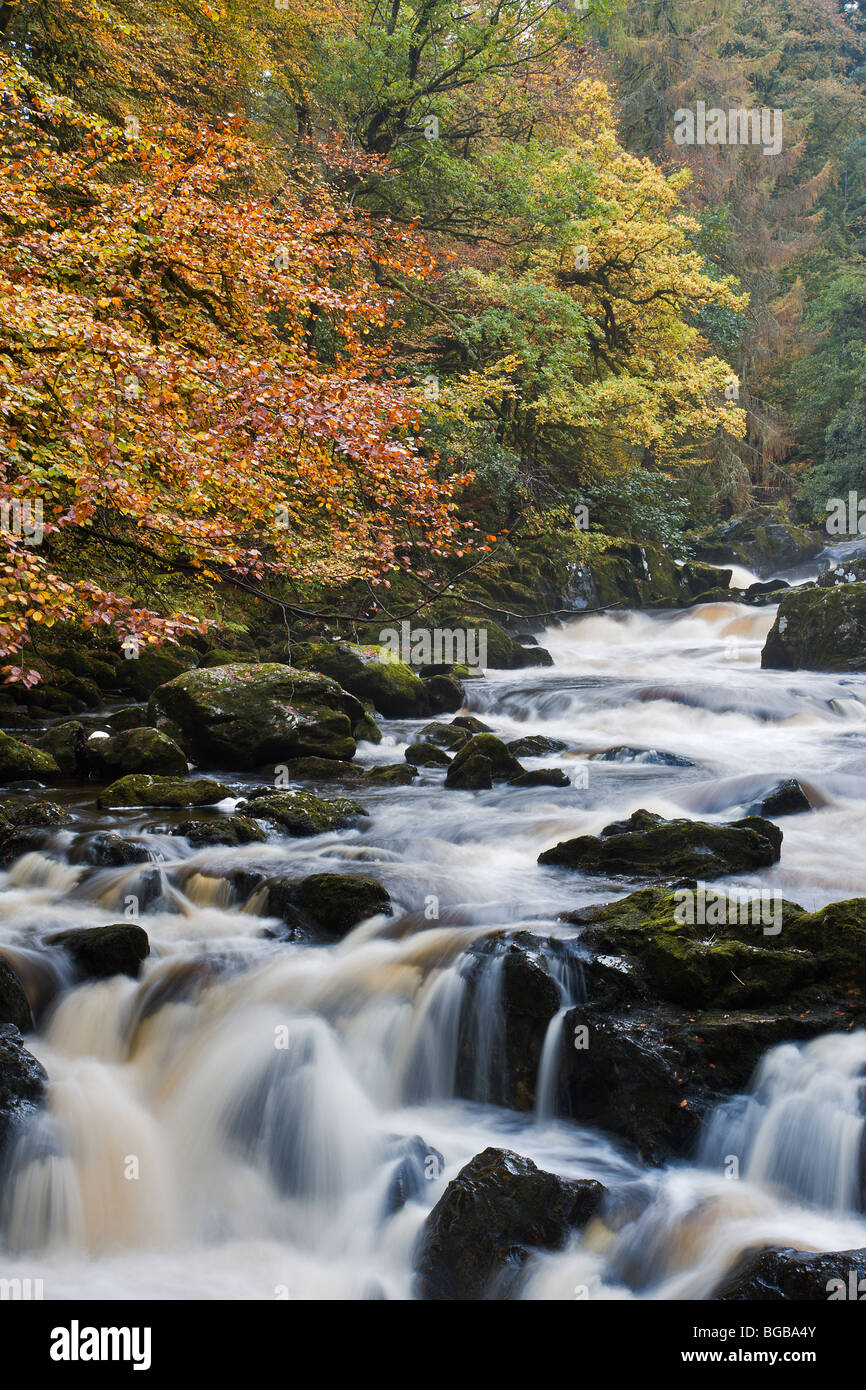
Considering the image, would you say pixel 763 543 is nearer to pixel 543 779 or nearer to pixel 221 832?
pixel 543 779

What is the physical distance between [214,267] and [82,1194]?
25.6ft

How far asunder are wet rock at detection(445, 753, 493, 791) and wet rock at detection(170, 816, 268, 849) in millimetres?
2706

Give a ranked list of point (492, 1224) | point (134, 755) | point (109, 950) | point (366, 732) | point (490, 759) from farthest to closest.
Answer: point (366, 732) < point (490, 759) < point (134, 755) < point (109, 950) < point (492, 1224)

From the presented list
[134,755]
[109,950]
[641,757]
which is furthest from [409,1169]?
[641,757]

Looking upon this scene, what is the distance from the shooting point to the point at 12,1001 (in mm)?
5461

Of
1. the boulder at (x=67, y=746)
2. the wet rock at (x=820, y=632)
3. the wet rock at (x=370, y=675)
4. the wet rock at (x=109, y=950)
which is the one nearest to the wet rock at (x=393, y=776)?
the boulder at (x=67, y=746)

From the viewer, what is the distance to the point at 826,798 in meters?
9.59

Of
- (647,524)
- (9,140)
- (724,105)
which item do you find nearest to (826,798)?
(9,140)

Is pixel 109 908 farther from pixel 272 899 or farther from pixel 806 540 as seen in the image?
pixel 806 540

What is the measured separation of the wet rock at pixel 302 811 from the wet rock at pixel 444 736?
3.33 m

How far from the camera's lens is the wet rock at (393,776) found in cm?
1052

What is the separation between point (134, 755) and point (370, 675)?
481 cm

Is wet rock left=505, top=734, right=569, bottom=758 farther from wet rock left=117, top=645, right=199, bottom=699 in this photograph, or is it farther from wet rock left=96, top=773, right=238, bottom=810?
wet rock left=117, top=645, right=199, bottom=699

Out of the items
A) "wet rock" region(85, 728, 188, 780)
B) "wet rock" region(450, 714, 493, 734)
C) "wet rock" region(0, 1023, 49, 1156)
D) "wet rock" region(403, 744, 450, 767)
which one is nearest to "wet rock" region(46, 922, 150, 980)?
"wet rock" region(0, 1023, 49, 1156)
